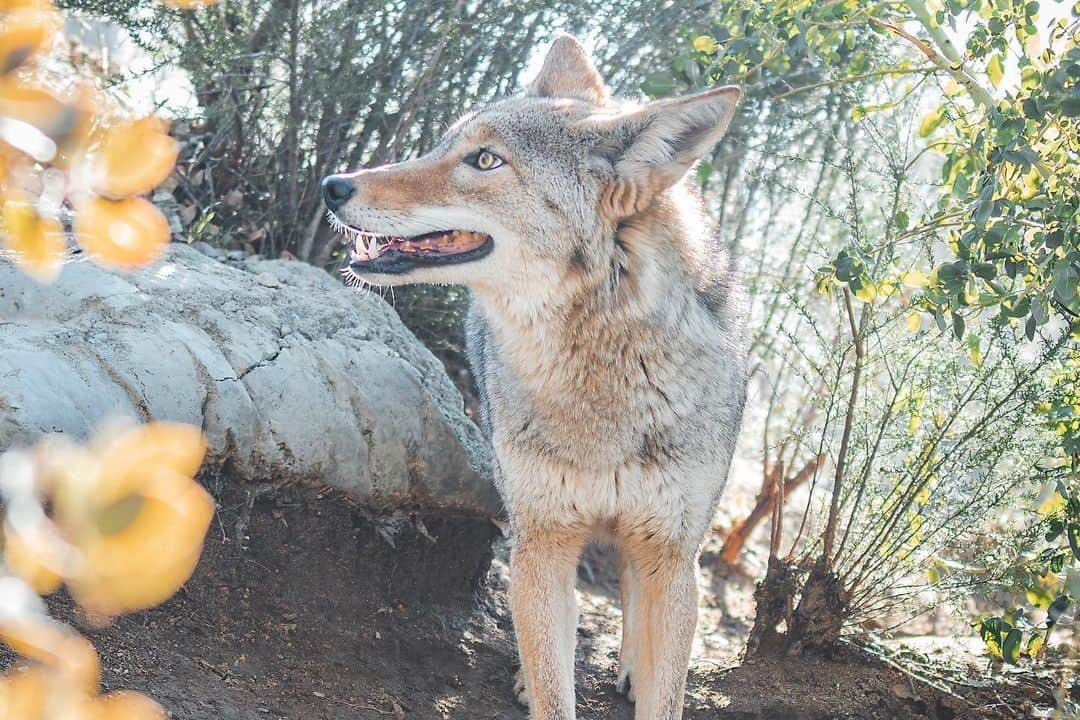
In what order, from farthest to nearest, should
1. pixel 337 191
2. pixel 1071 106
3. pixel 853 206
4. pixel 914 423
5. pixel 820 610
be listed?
pixel 820 610
pixel 914 423
pixel 853 206
pixel 337 191
pixel 1071 106

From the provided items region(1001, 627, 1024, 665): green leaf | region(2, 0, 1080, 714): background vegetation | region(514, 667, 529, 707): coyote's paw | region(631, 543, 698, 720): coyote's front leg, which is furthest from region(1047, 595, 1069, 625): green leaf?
region(514, 667, 529, 707): coyote's paw

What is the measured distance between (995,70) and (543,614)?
8.91ft

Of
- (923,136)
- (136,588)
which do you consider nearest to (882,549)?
(923,136)

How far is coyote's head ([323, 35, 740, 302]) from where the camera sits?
11.5 ft

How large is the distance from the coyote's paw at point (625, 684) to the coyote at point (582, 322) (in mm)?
761

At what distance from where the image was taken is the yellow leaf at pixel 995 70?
3994 millimetres

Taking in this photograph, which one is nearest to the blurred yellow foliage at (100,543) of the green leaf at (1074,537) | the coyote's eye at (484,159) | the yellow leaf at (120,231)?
the yellow leaf at (120,231)

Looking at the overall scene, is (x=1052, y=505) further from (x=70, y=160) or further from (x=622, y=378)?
(x=70, y=160)

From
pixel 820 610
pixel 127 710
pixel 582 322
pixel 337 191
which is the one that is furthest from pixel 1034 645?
pixel 127 710

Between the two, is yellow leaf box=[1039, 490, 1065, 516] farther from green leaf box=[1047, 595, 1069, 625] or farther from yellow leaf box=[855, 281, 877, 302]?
yellow leaf box=[855, 281, 877, 302]

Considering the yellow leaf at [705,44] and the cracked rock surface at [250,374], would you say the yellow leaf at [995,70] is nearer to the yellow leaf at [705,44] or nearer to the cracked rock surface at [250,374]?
the yellow leaf at [705,44]

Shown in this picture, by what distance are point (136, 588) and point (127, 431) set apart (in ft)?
0.44

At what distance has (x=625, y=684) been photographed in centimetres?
471

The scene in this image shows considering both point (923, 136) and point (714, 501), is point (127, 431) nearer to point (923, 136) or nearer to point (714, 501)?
point (714, 501)
